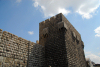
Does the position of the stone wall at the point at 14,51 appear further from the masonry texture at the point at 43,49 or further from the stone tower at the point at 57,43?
the stone tower at the point at 57,43

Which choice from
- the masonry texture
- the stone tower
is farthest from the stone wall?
Answer: the stone tower

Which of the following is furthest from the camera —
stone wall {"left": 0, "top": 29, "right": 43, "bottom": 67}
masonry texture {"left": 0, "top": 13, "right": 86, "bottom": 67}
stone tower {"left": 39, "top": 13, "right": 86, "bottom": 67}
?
stone tower {"left": 39, "top": 13, "right": 86, "bottom": 67}

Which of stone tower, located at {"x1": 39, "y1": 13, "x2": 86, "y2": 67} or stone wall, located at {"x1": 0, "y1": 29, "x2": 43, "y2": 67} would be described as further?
stone tower, located at {"x1": 39, "y1": 13, "x2": 86, "y2": 67}

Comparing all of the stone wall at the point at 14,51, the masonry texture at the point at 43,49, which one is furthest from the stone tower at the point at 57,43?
the stone wall at the point at 14,51

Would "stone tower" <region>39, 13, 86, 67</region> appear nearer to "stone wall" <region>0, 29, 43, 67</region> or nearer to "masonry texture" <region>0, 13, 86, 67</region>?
"masonry texture" <region>0, 13, 86, 67</region>

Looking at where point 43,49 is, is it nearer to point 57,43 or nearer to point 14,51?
point 57,43

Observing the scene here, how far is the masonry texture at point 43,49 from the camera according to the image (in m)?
6.72

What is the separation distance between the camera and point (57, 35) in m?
10.3

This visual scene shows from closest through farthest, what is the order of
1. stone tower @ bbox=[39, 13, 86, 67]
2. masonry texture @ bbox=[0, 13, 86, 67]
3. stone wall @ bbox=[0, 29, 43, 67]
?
stone wall @ bbox=[0, 29, 43, 67] → masonry texture @ bbox=[0, 13, 86, 67] → stone tower @ bbox=[39, 13, 86, 67]

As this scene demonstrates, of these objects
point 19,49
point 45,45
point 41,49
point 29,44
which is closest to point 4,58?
point 19,49

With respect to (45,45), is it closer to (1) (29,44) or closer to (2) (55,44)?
(2) (55,44)

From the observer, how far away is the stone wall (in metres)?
6.38

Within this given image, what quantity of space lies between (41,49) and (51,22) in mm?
3745

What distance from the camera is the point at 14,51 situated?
23.4ft
